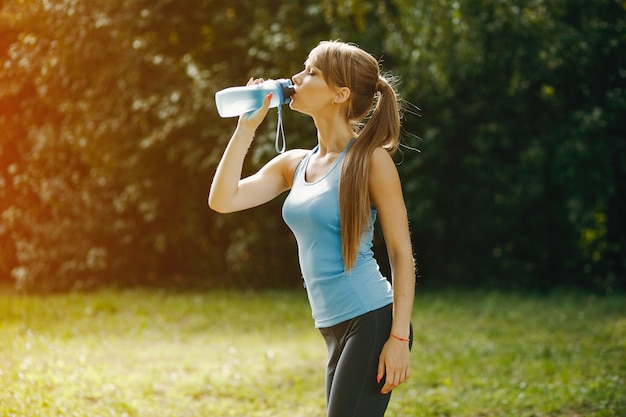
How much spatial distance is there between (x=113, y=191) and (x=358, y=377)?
10.9m

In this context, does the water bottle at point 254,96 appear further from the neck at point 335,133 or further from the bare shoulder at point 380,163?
the bare shoulder at point 380,163

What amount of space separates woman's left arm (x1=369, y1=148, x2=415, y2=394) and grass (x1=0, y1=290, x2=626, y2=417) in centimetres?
292

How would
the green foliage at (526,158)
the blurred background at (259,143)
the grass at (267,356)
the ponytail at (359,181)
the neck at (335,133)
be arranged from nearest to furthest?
the ponytail at (359,181)
the neck at (335,133)
the grass at (267,356)
the green foliage at (526,158)
the blurred background at (259,143)

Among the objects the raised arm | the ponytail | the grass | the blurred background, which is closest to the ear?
the ponytail

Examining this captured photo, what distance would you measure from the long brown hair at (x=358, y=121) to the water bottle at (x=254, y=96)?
0.52ft

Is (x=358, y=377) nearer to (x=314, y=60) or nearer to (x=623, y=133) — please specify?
(x=314, y=60)

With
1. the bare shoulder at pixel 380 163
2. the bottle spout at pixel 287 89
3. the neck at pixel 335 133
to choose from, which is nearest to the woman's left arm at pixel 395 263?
the bare shoulder at pixel 380 163

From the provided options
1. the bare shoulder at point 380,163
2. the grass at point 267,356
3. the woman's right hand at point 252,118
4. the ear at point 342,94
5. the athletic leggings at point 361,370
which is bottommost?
the grass at point 267,356

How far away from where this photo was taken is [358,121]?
3484 mm

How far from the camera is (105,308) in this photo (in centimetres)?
1124

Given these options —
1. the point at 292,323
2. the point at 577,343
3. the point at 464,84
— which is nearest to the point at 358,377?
the point at 577,343

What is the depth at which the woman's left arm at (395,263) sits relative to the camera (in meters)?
3.13

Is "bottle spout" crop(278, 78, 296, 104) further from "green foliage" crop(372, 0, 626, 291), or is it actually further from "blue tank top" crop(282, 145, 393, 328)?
"green foliage" crop(372, 0, 626, 291)

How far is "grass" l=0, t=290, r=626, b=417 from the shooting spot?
6.26 metres
